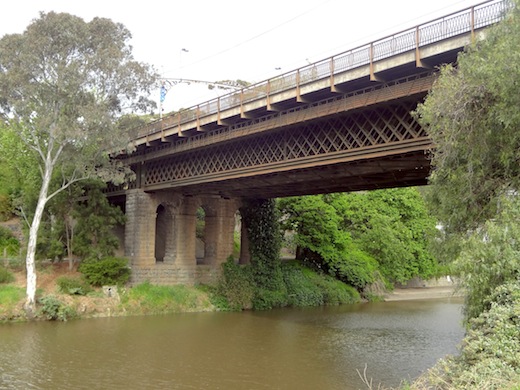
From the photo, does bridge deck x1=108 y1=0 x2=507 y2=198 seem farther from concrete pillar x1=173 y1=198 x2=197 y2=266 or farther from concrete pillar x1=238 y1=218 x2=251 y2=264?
concrete pillar x1=238 y1=218 x2=251 y2=264

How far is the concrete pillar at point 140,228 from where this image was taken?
32.3 meters

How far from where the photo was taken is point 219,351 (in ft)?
62.0

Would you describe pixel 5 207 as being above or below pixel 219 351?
above

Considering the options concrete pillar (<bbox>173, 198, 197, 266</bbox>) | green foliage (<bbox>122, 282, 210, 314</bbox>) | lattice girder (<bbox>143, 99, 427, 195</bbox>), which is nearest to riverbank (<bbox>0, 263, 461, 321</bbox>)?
green foliage (<bbox>122, 282, 210, 314</bbox>)

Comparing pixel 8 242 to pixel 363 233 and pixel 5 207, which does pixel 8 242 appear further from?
pixel 363 233

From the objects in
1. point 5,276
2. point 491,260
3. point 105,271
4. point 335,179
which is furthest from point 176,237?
point 491,260

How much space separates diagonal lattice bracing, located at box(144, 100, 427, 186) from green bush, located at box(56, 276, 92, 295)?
23.7 ft

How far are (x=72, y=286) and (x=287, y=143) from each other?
44.1 ft

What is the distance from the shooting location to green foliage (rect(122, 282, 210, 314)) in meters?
28.9

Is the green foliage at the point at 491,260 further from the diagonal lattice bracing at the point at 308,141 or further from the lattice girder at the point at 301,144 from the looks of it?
the diagonal lattice bracing at the point at 308,141

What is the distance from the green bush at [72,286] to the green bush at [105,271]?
694 mm

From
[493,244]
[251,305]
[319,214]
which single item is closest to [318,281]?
[319,214]

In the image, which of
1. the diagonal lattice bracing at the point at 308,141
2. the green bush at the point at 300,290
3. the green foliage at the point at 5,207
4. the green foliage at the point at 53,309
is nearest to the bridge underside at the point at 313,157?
the diagonal lattice bracing at the point at 308,141

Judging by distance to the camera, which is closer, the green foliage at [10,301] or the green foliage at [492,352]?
the green foliage at [492,352]
